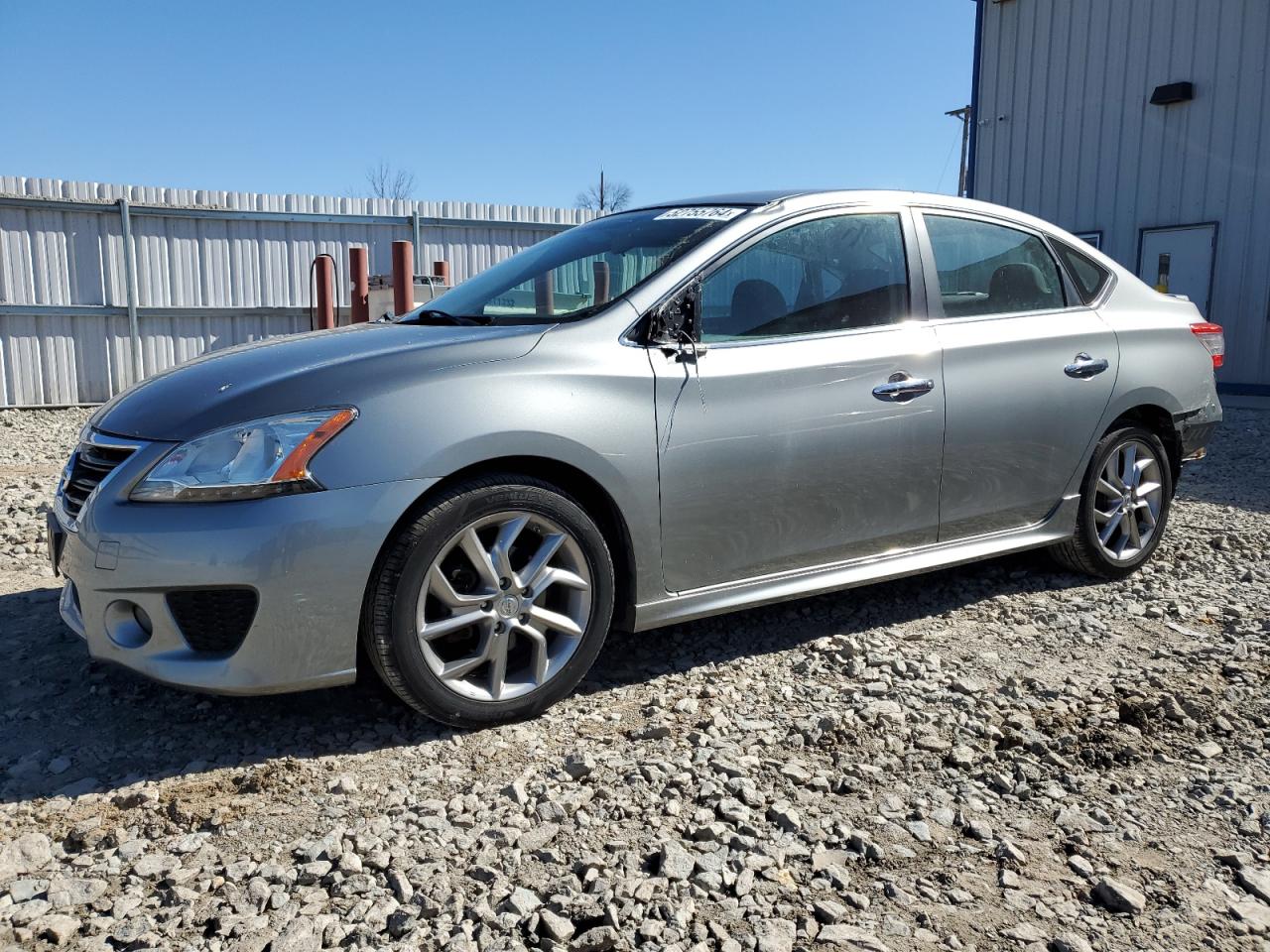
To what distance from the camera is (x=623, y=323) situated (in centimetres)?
337

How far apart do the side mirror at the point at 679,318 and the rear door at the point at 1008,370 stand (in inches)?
42.5

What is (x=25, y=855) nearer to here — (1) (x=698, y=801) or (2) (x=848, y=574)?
(1) (x=698, y=801)

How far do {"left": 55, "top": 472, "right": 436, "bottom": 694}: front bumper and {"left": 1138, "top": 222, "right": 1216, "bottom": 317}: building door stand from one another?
500 inches

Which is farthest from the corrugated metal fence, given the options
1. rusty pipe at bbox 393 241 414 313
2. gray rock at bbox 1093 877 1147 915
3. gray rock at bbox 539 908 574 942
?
gray rock at bbox 1093 877 1147 915

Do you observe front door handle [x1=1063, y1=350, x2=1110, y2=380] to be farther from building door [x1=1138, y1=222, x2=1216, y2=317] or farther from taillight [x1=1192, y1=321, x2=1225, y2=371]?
building door [x1=1138, y1=222, x2=1216, y2=317]

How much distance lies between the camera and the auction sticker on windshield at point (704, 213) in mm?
3791

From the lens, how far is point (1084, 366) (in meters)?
4.42

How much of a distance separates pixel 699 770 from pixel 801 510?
107cm

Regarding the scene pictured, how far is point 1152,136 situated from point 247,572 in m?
13.8

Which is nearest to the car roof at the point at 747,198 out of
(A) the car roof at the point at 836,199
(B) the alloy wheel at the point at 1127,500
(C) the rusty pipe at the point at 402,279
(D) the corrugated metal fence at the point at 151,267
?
(A) the car roof at the point at 836,199

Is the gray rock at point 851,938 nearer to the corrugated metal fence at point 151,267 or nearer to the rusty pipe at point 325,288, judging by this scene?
the rusty pipe at point 325,288

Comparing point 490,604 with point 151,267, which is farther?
point 151,267

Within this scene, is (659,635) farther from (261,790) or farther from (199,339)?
(199,339)

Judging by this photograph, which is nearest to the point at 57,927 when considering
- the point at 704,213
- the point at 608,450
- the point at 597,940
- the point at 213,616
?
the point at 213,616
